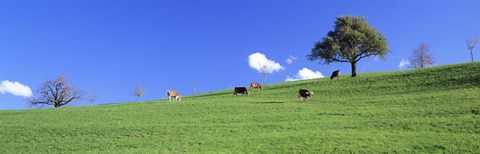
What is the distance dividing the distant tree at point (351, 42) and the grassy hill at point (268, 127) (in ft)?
85.6

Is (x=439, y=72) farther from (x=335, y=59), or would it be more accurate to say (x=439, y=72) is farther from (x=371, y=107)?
(x=371, y=107)

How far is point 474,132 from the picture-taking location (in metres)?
24.9

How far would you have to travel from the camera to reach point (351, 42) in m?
72.8

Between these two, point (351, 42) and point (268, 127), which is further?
point (351, 42)

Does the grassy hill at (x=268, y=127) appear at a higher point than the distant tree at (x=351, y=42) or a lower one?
lower

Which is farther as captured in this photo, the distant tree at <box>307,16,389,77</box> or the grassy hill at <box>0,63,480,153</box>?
the distant tree at <box>307,16,389,77</box>

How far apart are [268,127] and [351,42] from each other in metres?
47.7

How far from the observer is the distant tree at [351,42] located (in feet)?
238

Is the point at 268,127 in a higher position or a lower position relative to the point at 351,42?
lower

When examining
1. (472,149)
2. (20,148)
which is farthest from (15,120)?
(472,149)

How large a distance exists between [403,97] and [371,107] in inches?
242

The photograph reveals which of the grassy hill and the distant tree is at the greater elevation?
the distant tree

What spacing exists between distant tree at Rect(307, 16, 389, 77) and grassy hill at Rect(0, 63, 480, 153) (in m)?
26.1

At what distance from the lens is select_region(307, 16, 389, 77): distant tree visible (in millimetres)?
72438
